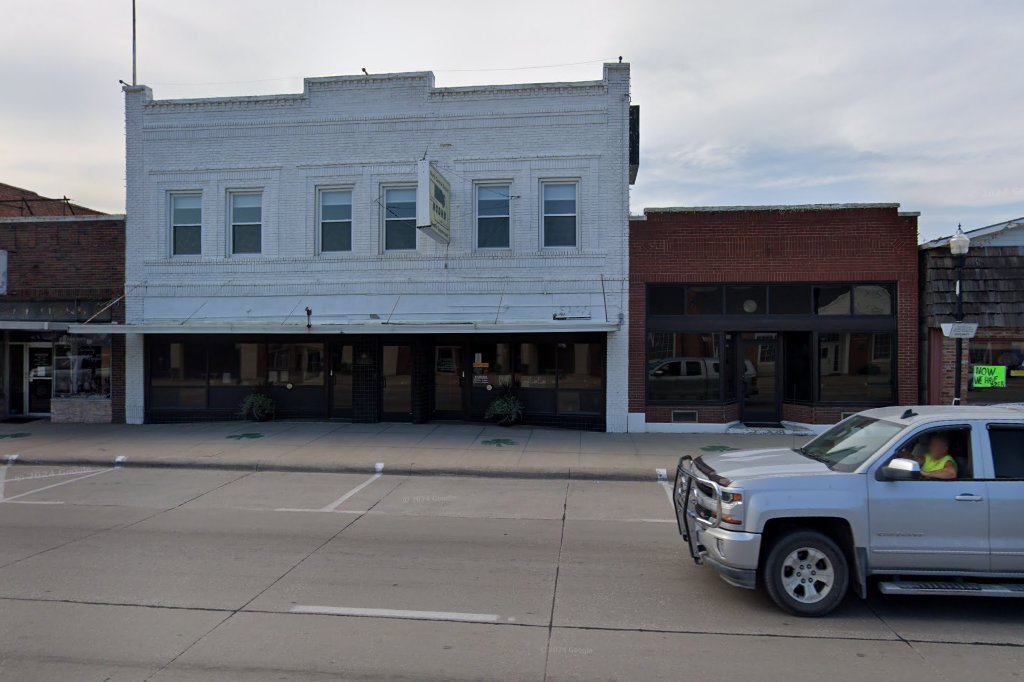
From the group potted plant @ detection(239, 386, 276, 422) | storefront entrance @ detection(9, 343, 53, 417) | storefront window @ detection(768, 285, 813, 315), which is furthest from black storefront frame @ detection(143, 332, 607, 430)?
storefront window @ detection(768, 285, 813, 315)

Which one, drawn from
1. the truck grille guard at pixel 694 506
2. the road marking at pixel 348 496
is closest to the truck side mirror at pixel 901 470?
the truck grille guard at pixel 694 506

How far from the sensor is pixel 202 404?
16.6 m

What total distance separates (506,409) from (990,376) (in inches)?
393

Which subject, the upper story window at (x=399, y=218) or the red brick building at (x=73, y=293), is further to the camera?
the red brick building at (x=73, y=293)

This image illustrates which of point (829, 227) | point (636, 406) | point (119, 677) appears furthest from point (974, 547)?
point (829, 227)

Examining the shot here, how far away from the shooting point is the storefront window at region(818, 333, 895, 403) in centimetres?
1462

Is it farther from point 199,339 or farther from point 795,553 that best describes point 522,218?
point 795,553

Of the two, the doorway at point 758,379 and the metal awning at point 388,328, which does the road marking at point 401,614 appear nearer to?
the metal awning at point 388,328

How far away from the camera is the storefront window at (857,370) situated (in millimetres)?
14625

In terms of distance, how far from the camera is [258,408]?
1596cm

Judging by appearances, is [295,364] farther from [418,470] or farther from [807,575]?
[807,575]

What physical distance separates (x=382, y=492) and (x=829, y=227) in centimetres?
1090

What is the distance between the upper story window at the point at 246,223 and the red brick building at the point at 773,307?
347 inches

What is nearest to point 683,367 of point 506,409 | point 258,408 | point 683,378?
point 683,378
